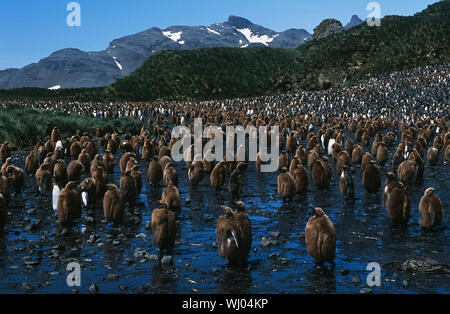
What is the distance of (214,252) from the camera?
9.10m

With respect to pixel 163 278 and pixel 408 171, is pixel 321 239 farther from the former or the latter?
pixel 408 171

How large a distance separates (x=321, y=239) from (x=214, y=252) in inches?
89.4

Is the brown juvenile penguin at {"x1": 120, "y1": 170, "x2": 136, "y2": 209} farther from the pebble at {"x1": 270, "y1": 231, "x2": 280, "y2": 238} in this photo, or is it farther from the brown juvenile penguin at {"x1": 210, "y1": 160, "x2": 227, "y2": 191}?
the pebble at {"x1": 270, "y1": 231, "x2": 280, "y2": 238}

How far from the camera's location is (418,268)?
7.86 m

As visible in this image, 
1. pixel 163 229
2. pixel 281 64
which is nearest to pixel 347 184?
pixel 163 229

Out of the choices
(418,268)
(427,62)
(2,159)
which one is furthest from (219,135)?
(427,62)

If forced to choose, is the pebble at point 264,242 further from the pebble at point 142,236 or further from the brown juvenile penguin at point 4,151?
the brown juvenile penguin at point 4,151

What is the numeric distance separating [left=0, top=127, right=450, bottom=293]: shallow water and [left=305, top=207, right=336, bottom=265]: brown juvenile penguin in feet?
0.90

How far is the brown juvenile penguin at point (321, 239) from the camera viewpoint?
787cm

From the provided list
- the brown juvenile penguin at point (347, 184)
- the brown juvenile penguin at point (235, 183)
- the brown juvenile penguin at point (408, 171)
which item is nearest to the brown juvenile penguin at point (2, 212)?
the brown juvenile penguin at point (235, 183)

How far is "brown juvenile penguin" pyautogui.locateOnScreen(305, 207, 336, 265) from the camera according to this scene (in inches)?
310
